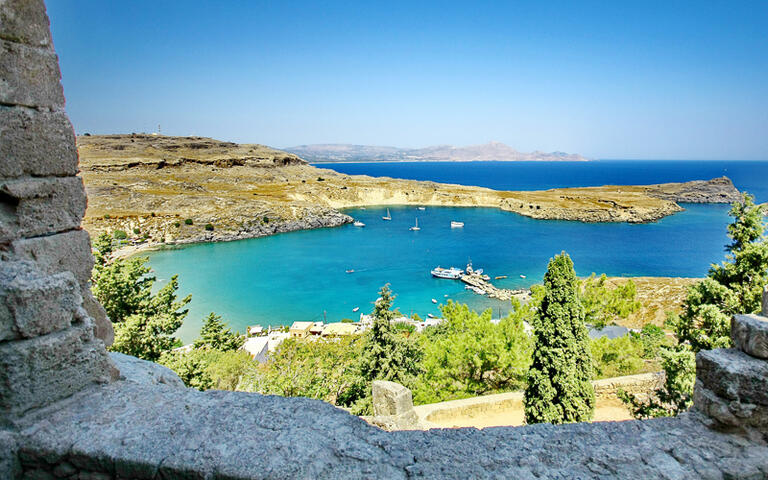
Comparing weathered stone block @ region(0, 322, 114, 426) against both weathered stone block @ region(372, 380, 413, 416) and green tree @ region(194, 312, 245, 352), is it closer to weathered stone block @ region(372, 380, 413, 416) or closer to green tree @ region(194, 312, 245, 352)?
weathered stone block @ region(372, 380, 413, 416)

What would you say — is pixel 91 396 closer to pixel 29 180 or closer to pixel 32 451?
pixel 32 451

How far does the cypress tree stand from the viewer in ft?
39.2

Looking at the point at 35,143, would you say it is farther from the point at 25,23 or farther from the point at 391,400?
the point at 391,400

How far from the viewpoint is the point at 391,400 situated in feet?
35.9

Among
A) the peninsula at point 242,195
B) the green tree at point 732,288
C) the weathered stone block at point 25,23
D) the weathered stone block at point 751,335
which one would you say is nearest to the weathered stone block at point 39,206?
the weathered stone block at point 25,23

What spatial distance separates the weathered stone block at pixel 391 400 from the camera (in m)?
10.9

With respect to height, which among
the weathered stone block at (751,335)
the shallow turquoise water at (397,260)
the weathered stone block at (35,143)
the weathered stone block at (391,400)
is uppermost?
the weathered stone block at (35,143)

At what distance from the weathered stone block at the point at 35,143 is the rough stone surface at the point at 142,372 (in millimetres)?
1990

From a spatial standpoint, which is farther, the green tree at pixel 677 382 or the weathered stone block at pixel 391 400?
the green tree at pixel 677 382

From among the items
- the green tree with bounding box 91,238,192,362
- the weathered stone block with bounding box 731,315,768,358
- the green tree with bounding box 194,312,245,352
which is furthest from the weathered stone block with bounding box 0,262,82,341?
the green tree with bounding box 194,312,245,352

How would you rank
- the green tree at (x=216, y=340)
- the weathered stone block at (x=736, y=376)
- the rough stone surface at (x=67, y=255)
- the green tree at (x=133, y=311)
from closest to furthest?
the weathered stone block at (x=736, y=376)
the rough stone surface at (x=67, y=255)
the green tree at (x=133, y=311)
the green tree at (x=216, y=340)

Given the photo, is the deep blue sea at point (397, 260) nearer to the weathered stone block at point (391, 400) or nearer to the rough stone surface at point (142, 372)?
the weathered stone block at point (391, 400)

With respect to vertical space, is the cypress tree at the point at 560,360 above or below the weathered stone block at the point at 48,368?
below

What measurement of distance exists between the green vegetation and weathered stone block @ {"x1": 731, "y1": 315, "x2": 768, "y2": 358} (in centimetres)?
1030
